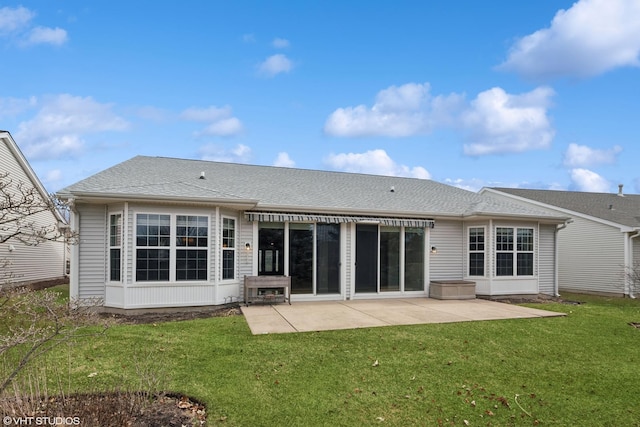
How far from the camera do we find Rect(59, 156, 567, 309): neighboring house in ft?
31.9

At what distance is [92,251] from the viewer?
9.96m

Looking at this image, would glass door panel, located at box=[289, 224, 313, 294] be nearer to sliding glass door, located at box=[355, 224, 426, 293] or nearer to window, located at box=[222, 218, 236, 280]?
sliding glass door, located at box=[355, 224, 426, 293]

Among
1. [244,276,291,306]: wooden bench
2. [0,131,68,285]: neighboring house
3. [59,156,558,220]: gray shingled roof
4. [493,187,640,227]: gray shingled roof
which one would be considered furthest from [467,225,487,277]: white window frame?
[0,131,68,285]: neighboring house

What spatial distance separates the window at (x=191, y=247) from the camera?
390 inches

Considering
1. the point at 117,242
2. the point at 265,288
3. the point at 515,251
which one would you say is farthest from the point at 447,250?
the point at 117,242

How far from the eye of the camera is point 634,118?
17.4m

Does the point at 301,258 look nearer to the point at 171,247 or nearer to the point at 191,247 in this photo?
the point at 191,247

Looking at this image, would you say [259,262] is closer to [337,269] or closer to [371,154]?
[337,269]

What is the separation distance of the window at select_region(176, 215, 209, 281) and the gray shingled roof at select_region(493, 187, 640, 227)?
16512mm

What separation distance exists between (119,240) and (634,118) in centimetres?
2144

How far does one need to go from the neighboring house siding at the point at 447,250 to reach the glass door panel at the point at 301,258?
14.3 ft

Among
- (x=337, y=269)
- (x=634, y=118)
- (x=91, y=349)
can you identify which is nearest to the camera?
(x=91, y=349)

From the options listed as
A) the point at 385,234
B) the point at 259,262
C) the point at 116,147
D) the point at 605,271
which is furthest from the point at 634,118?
the point at 116,147

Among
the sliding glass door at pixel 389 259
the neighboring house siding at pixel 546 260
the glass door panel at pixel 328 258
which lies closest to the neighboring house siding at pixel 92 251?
the glass door panel at pixel 328 258
